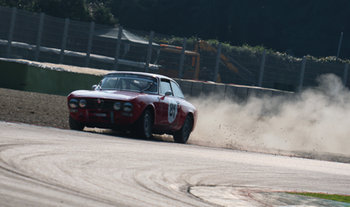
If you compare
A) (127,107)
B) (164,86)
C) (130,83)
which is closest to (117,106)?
(127,107)

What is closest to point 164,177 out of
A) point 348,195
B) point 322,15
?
point 348,195

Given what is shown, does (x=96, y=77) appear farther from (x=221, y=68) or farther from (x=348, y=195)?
(x=348, y=195)

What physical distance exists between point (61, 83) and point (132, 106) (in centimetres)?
1340

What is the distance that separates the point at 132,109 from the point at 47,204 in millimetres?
7588

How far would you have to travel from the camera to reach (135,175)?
7293 mm

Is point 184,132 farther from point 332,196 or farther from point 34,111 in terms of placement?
point 332,196

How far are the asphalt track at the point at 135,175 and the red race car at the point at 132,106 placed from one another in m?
1.63

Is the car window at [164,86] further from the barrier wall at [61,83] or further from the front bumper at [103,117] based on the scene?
the barrier wall at [61,83]

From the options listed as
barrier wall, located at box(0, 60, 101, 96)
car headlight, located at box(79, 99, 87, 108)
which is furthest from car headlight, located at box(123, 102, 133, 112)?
barrier wall, located at box(0, 60, 101, 96)

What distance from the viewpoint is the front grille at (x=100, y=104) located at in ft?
41.7

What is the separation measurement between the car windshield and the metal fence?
17.0 m

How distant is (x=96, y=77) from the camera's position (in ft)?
82.5

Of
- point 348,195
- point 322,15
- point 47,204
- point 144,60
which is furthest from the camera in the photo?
point 322,15

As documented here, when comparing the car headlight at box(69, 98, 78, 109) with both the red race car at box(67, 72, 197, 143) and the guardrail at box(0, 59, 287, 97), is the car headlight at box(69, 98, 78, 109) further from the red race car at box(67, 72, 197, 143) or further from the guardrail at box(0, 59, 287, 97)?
the guardrail at box(0, 59, 287, 97)
